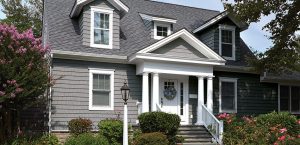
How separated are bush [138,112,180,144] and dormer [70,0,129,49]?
12.4ft

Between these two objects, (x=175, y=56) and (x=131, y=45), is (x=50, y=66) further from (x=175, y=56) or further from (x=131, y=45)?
(x=175, y=56)

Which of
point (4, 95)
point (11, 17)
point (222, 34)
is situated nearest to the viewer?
point (4, 95)

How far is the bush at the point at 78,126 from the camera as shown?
Result: 49.1ft

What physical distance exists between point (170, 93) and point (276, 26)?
17.8 ft

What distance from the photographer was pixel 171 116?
14773 millimetres

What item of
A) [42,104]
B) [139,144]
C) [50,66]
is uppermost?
[50,66]

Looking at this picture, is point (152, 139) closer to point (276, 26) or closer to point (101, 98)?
point (101, 98)

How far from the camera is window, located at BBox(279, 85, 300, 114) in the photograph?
2067 cm

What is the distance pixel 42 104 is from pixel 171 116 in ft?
16.2

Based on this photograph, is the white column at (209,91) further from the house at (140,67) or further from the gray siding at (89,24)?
the gray siding at (89,24)

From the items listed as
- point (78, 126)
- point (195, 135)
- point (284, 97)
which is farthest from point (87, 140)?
point (284, 97)

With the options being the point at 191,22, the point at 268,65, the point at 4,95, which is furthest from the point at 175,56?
the point at 4,95

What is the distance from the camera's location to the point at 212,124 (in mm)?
16359

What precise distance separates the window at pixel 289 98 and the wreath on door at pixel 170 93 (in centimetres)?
630
